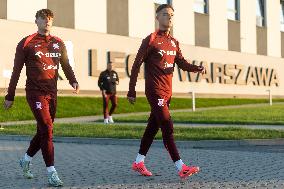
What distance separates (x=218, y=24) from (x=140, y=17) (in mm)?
7994

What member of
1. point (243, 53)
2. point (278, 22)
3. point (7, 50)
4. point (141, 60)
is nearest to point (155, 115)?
point (141, 60)

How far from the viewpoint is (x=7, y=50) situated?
27656mm

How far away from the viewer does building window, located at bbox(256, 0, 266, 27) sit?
46281 millimetres

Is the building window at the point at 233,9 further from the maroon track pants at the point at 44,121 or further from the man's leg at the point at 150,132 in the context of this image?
the maroon track pants at the point at 44,121

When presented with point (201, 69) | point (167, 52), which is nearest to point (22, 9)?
point (201, 69)

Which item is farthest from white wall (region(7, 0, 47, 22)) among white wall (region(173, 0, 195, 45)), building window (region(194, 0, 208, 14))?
building window (region(194, 0, 208, 14))

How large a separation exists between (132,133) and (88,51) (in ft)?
57.3

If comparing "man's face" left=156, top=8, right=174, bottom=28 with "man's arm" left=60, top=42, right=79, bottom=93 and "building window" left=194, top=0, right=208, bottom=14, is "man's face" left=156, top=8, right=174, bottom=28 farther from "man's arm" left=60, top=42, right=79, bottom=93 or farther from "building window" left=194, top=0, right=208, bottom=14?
"building window" left=194, top=0, right=208, bottom=14

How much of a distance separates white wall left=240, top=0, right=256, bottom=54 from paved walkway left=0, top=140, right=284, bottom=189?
32.5 metres

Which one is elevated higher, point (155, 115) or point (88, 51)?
point (88, 51)

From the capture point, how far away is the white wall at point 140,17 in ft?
114

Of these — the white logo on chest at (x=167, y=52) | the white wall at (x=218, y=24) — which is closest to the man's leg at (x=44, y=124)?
the white logo on chest at (x=167, y=52)

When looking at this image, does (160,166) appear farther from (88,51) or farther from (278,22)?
(278,22)

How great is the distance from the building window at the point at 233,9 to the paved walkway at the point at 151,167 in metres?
31.4
